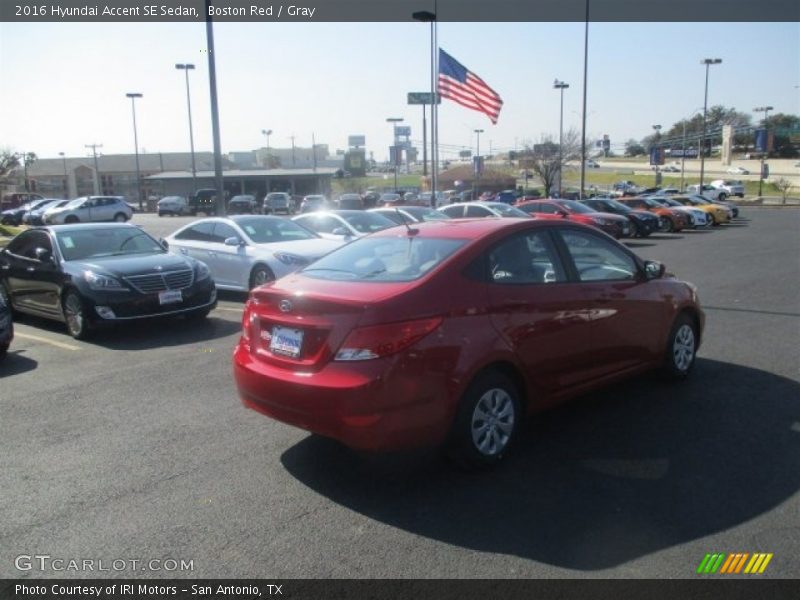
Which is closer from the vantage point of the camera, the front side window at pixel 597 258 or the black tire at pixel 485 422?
the black tire at pixel 485 422

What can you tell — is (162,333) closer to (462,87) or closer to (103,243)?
(103,243)

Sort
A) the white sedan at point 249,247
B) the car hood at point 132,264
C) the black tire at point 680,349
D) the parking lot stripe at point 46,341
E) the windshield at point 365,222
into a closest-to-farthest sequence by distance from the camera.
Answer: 1. the black tire at point 680,349
2. the parking lot stripe at point 46,341
3. the car hood at point 132,264
4. the white sedan at point 249,247
5. the windshield at point 365,222

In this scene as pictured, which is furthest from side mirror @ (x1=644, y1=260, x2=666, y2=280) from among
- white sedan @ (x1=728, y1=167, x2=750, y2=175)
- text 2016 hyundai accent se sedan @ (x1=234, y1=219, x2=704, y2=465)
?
white sedan @ (x1=728, y1=167, x2=750, y2=175)

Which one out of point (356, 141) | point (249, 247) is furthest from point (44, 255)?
point (356, 141)

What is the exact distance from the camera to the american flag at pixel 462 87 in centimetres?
2538

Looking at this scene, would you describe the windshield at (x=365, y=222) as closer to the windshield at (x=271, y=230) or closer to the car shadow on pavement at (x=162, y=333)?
the windshield at (x=271, y=230)

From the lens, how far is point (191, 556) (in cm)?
350

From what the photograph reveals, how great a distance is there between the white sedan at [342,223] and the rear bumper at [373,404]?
369 inches

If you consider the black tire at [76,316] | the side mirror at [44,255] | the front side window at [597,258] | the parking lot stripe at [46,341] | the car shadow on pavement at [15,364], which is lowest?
the parking lot stripe at [46,341]

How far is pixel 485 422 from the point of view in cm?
441

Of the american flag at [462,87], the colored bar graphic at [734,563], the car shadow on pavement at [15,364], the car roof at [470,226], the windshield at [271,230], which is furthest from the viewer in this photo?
the american flag at [462,87]

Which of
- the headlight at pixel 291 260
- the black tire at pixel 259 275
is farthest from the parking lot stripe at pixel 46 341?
the headlight at pixel 291 260

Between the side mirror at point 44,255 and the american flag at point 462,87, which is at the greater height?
the american flag at point 462,87

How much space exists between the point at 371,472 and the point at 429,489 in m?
0.47
